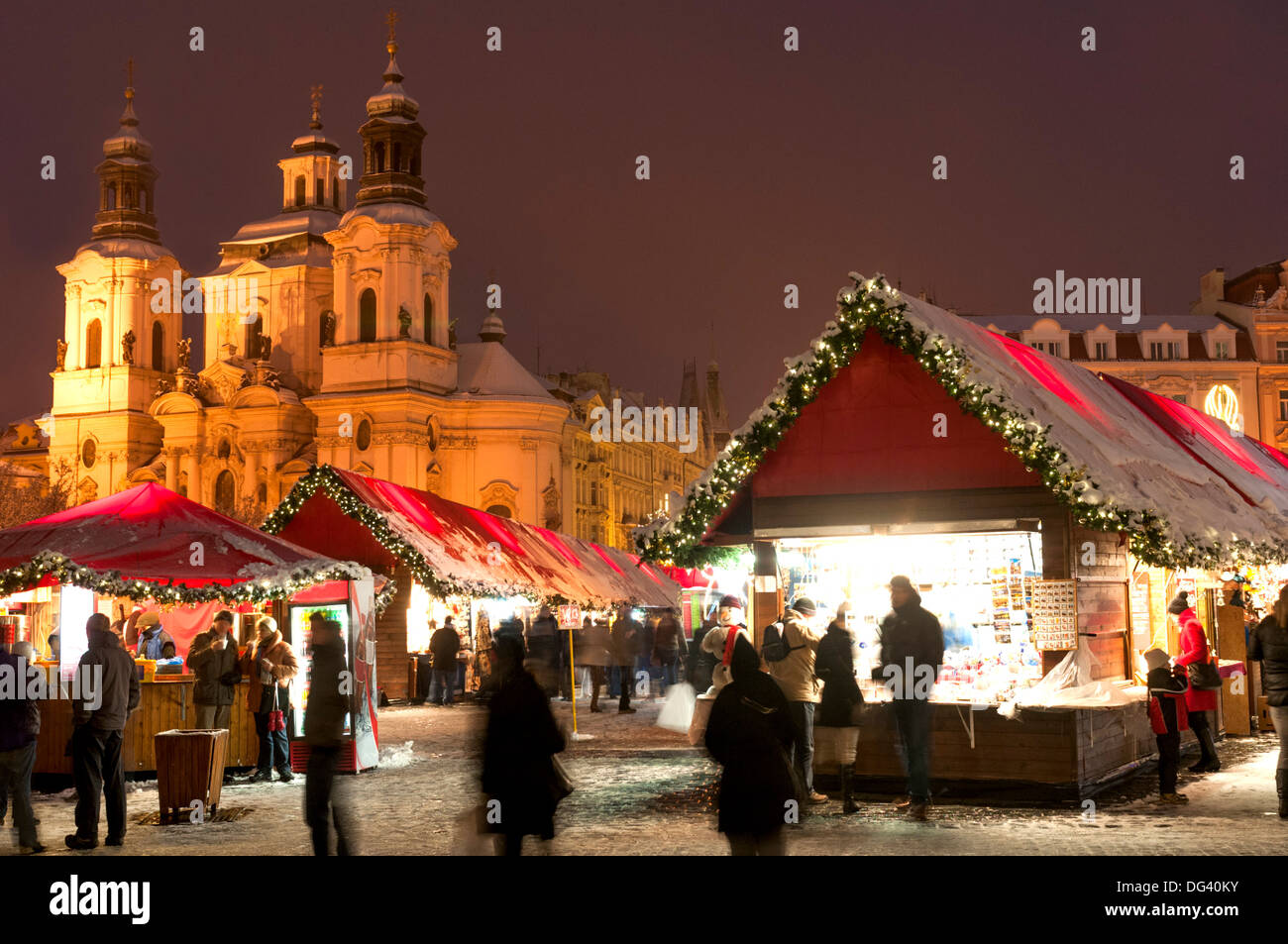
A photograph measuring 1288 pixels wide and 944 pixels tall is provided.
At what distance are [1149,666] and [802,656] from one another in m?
3.12

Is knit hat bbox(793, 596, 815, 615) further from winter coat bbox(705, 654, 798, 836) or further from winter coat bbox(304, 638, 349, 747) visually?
winter coat bbox(705, 654, 798, 836)

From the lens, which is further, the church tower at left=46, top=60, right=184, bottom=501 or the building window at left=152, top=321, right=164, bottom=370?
the building window at left=152, top=321, right=164, bottom=370

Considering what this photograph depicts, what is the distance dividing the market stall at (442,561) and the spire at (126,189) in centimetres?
4687

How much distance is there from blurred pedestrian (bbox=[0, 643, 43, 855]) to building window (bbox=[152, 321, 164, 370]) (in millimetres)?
67017

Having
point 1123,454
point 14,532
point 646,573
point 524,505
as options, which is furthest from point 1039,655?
point 524,505

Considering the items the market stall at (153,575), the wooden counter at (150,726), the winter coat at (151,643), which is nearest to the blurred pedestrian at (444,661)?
the market stall at (153,575)

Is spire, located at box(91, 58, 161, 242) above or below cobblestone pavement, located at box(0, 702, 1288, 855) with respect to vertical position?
above

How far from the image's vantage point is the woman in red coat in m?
13.6

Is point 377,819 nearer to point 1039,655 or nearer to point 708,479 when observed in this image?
point 708,479

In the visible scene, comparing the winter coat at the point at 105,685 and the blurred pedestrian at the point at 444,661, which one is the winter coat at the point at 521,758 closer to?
the winter coat at the point at 105,685

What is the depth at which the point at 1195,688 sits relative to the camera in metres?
13.7

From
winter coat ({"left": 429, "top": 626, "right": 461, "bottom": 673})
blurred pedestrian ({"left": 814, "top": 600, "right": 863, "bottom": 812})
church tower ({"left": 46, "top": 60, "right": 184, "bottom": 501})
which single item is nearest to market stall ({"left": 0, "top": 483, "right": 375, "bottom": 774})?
blurred pedestrian ({"left": 814, "top": 600, "right": 863, "bottom": 812})

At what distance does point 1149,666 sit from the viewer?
12195mm
